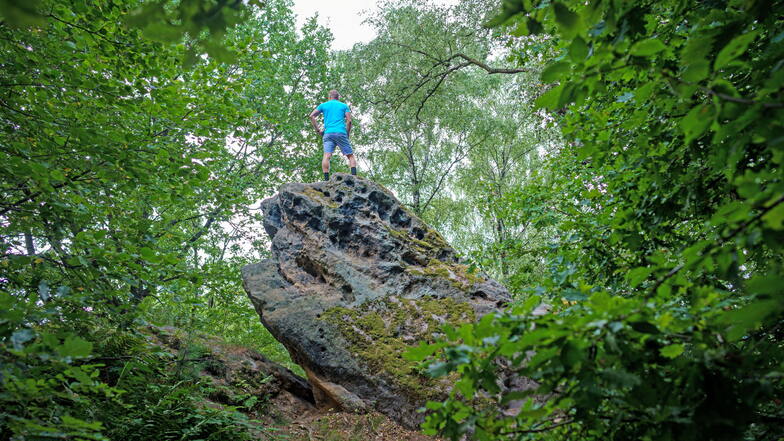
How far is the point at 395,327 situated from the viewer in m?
6.21

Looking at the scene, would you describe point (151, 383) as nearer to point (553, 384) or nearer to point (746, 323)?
point (553, 384)

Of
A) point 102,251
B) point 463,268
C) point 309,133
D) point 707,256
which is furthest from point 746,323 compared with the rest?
point 309,133

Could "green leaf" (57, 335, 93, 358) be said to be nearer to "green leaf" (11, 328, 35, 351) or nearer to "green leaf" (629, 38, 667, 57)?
"green leaf" (11, 328, 35, 351)

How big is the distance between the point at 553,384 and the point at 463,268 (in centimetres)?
587

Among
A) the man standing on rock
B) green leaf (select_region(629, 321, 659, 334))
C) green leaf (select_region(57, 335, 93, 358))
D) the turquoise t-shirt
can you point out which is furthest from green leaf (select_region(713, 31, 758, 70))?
the turquoise t-shirt

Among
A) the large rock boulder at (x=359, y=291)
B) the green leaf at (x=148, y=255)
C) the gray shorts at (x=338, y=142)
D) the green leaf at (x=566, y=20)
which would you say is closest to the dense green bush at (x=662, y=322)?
the green leaf at (x=566, y=20)

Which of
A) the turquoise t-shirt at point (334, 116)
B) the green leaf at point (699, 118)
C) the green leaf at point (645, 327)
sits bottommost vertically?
A: the green leaf at point (645, 327)

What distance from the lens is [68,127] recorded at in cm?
336

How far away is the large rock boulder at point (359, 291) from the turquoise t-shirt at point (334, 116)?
63.8 inches

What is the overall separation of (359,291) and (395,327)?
87 cm

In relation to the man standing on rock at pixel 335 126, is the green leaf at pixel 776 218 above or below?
below

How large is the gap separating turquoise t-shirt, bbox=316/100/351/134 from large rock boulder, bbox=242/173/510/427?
1621 mm

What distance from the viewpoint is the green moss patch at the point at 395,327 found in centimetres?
568

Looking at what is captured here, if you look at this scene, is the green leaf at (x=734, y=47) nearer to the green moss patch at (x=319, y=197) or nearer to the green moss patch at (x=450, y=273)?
the green moss patch at (x=450, y=273)
